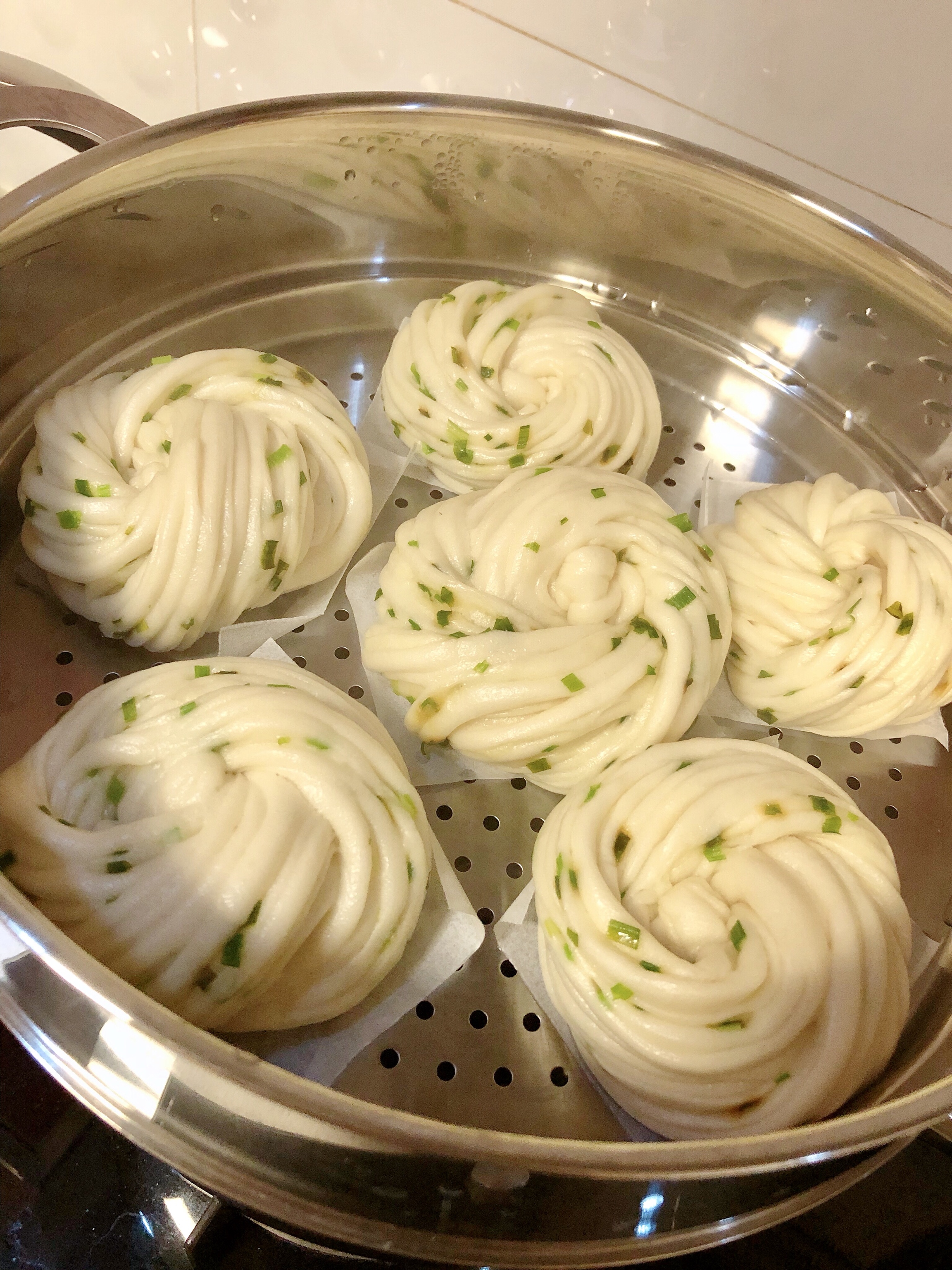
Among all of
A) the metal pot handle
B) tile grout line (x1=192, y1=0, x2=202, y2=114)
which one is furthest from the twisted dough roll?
tile grout line (x1=192, y1=0, x2=202, y2=114)

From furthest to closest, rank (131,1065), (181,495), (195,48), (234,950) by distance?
1. (195,48)
2. (181,495)
3. (234,950)
4. (131,1065)

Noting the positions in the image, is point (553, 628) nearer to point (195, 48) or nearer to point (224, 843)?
point (224, 843)

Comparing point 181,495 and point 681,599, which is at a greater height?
point 681,599

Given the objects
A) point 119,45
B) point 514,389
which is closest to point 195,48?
point 119,45

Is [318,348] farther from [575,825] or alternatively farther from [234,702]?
[575,825]

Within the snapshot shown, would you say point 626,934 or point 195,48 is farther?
point 195,48
